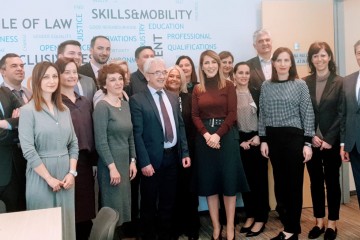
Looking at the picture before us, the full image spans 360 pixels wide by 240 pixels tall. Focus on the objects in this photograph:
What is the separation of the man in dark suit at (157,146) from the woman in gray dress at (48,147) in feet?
2.09

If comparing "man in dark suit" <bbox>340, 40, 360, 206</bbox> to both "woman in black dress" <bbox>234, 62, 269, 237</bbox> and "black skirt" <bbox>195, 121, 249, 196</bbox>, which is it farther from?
"black skirt" <bbox>195, 121, 249, 196</bbox>

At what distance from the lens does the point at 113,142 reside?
2932 millimetres

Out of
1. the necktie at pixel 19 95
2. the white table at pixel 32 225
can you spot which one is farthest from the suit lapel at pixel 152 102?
the white table at pixel 32 225

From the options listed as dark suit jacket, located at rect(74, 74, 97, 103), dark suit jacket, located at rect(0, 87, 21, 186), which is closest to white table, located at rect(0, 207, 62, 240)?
dark suit jacket, located at rect(0, 87, 21, 186)

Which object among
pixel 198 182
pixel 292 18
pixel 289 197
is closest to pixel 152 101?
pixel 198 182

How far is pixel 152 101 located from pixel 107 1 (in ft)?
5.03

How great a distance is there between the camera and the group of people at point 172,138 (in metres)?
2.63

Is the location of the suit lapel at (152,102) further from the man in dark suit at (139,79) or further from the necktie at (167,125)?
the man in dark suit at (139,79)

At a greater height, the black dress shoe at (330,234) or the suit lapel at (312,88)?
the suit lapel at (312,88)

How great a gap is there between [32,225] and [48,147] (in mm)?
733

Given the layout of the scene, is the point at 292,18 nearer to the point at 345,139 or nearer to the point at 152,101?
the point at 345,139

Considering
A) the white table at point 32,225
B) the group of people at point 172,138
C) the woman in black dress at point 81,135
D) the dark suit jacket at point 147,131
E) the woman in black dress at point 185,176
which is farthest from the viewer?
the woman in black dress at point 185,176

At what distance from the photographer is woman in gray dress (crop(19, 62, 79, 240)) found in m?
2.50

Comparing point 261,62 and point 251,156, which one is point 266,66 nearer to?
point 261,62
